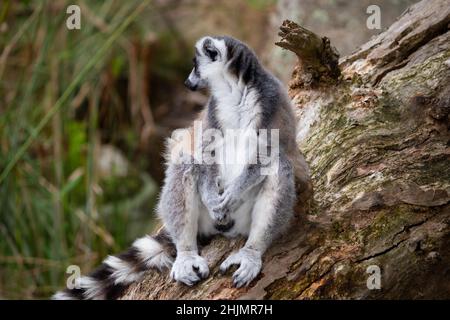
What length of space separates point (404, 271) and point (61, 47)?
5.28m

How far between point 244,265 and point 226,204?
44 centimetres

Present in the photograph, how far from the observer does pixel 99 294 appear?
421 cm

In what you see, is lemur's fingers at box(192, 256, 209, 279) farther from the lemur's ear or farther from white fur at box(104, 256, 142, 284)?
the lemur's ear

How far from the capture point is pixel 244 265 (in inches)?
144

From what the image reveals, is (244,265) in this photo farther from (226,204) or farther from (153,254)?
(153,254)

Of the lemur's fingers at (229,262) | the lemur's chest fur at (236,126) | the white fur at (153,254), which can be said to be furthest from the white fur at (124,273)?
the lemur's chest fur at (236,126)

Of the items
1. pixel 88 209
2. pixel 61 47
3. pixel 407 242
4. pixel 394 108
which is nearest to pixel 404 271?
pixel 407 242

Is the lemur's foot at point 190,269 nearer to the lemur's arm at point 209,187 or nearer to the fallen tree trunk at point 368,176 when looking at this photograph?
the fallen tree trunk at point 368,176

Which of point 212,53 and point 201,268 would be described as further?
point 212,53

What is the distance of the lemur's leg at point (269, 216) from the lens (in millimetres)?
3756

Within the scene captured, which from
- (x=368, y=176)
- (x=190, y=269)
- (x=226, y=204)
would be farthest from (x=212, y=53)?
(x=190, y=269)

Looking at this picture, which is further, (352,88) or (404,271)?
(352,88)

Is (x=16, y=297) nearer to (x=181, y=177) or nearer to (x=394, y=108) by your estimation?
(x=181, y=177)

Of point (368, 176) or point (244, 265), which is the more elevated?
point (368, 176)
